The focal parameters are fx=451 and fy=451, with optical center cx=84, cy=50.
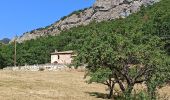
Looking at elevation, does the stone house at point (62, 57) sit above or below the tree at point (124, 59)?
above

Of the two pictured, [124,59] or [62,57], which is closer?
[124,59]

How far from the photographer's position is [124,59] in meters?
45.1

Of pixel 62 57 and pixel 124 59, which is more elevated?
pixel 62 57

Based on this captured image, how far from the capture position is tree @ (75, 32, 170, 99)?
1763 inches

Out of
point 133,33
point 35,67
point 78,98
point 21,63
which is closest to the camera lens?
point 78,98

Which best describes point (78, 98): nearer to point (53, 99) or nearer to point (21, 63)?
point (53, 99)

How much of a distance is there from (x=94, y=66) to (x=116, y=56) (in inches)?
146

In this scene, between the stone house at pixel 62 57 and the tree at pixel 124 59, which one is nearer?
the tree at pixel 124 59

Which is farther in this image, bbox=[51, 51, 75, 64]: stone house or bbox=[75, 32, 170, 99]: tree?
bbox=[51, 51, 75, 64]: stone house

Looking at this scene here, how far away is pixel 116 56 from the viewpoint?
4428cm

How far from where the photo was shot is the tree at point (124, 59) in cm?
4478

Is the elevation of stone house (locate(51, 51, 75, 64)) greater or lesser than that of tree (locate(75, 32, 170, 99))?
greater

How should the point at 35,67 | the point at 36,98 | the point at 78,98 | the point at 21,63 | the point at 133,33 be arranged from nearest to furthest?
the point at 36,98
the point at 78,98
the point at 133,33
the point at 35,67
the point at 21,63

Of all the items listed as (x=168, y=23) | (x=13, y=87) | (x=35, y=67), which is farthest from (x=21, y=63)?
(x=13, y=87)
